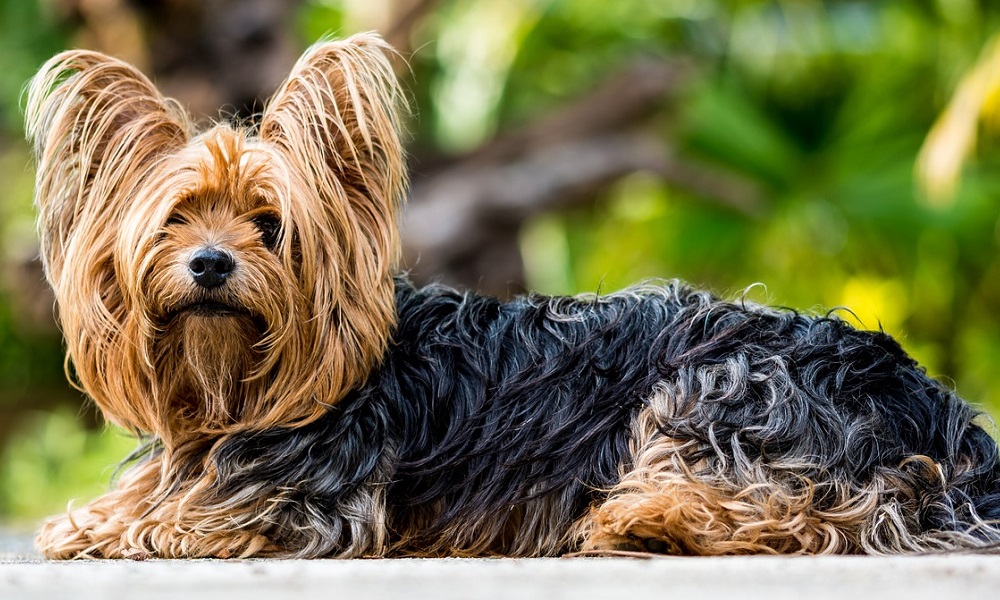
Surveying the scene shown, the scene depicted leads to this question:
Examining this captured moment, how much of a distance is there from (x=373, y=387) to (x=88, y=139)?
1371 mm

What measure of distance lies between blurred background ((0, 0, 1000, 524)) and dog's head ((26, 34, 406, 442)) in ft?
20.7

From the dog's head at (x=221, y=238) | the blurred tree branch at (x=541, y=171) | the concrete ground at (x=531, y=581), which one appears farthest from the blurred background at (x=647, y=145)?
the concrete ground at (x=531, y=581)

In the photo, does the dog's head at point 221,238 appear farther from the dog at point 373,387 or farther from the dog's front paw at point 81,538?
the dog's front paw at point 81,538

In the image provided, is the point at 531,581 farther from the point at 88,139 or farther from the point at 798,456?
the point at 88,139

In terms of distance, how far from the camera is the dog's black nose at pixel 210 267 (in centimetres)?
419

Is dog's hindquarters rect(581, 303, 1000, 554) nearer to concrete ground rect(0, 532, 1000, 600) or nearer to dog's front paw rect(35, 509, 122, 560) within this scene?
concrete ground rect(0, 532, 1000, 600)

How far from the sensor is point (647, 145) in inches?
529

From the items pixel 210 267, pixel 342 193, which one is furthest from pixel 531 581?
pixel 342 193

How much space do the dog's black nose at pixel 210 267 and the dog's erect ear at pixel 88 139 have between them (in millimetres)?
536

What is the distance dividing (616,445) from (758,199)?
970 cm

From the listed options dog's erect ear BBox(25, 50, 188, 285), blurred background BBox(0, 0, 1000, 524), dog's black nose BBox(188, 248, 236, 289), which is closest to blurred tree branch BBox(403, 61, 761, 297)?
blurred background BBox(0, 0, 1000, 524)

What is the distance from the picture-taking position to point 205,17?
11273 millimetres

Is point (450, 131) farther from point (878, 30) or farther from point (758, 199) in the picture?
point (878, 30)

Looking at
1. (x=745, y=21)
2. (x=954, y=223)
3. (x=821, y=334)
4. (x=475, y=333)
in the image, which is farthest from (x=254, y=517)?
(x=745, y=21)
